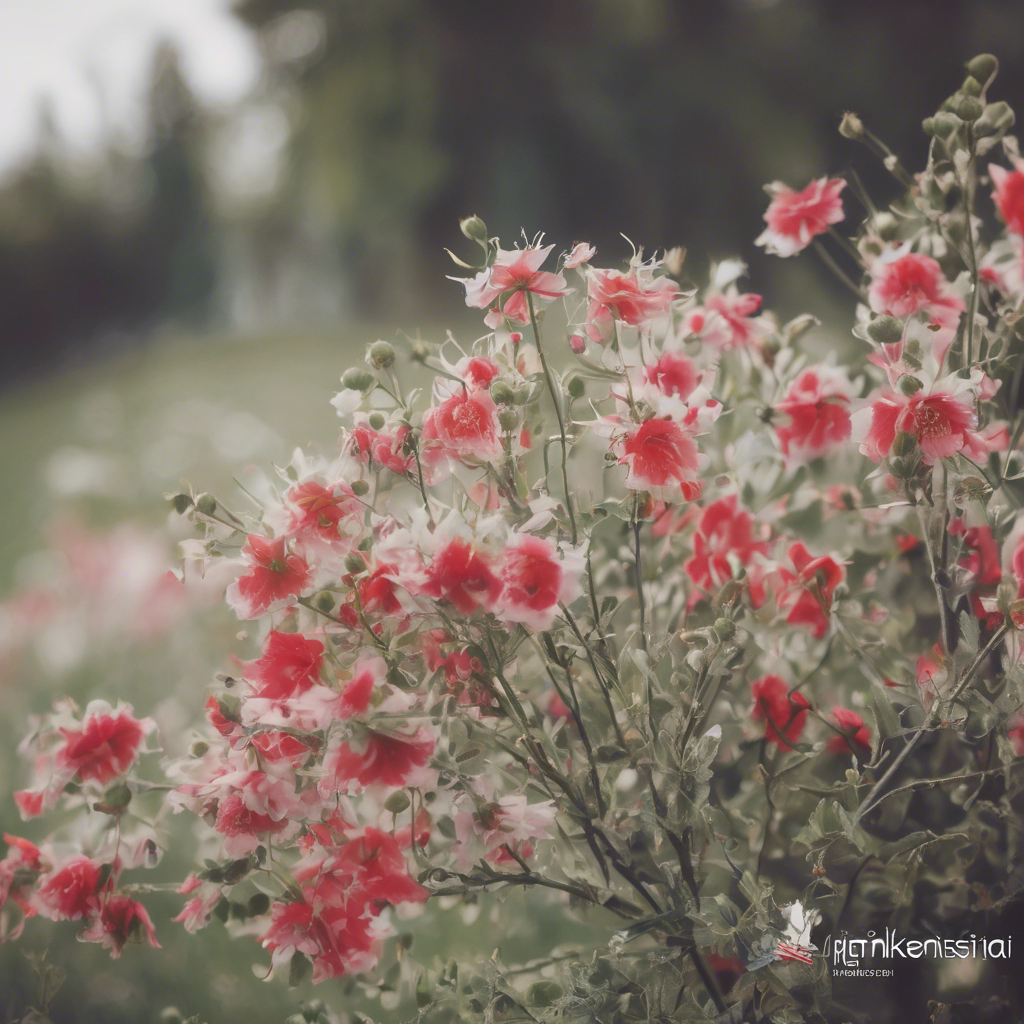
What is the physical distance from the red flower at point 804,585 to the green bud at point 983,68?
0.87 ft

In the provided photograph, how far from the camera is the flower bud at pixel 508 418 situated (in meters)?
0.39

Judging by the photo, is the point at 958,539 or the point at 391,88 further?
the point at 391,88

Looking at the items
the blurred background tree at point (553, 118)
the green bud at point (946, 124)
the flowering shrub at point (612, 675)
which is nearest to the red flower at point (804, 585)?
the flowering shrub at point (612, 675)

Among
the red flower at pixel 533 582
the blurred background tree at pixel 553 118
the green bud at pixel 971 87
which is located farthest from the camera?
the blurred background tree at pixel 553 118

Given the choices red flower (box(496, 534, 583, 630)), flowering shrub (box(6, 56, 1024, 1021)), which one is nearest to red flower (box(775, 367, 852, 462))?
flowering shrub (box(6, 56, 1024, 1021))

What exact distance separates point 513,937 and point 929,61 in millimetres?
4616

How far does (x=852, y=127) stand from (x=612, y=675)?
1.14ft

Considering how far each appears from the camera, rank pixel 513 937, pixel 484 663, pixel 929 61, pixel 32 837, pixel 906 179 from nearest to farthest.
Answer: pixel 484 663, pixel 906 179, pixel 513 937, pixel 32 837, pixel 929 61

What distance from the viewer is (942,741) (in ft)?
1.62

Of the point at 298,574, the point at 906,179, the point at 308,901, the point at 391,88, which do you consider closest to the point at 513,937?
the point at 308,901

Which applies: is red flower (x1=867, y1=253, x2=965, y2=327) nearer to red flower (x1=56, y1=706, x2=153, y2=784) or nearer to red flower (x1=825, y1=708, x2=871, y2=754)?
red flower (x1=825, y1=708, x2=871, y2=754)

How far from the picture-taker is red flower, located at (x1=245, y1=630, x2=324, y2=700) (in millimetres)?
404

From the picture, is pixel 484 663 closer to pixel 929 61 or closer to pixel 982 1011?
pixel 982 1011

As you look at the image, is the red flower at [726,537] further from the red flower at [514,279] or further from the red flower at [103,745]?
the red flower at [103,745]
